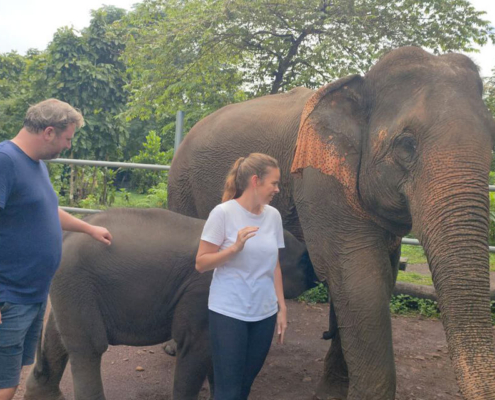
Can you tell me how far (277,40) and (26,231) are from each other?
8512 mm

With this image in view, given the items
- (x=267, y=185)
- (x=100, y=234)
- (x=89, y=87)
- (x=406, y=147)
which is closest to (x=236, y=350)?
(x=267, y=185)

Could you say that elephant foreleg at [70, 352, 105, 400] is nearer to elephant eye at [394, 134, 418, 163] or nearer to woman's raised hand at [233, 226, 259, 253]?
woman's raised hand at [233, 226, 259, 253]

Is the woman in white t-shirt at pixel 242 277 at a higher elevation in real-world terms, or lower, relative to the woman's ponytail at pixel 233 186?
lower

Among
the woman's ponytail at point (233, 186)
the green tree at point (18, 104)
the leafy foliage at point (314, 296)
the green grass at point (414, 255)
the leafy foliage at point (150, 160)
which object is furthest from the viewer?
the green tree at point (18, 104)

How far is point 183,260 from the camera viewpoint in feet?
11.8

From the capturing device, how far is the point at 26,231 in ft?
9.45

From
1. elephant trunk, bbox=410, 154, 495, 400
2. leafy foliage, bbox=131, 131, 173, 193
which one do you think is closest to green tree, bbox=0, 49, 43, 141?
leafy foliage, bbox=131, 131, 173, 193

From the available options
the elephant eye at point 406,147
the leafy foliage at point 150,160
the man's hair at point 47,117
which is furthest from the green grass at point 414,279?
the leafy foliage at point 150,160

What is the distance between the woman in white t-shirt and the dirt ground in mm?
1468

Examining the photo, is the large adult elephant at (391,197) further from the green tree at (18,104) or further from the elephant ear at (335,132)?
the green tree at (18,104)

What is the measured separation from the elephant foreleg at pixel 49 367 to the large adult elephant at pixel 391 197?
1.74m

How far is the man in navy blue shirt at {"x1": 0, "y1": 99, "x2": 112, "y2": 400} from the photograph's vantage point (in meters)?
2.83

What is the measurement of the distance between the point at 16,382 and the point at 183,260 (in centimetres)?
111

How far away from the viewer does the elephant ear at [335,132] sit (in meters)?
3.51
